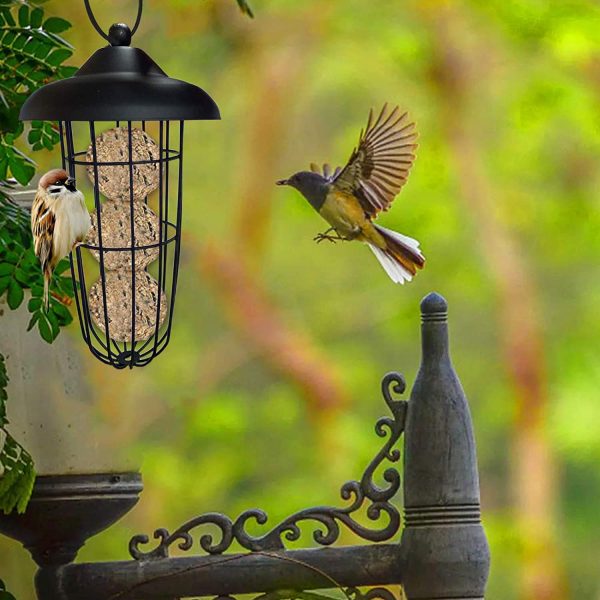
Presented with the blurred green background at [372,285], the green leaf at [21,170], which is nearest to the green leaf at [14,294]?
Result: the green leaf at [21,170]

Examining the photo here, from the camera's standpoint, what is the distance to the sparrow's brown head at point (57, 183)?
159cm

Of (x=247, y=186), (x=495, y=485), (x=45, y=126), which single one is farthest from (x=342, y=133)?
(x=45, y=126)

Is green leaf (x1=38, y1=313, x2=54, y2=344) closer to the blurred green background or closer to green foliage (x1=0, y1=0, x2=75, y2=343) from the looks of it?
green foliage (x1=0, y1=0, x2=75, y2=343)

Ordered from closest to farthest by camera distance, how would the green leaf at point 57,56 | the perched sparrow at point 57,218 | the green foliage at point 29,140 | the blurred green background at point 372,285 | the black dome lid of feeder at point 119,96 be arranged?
the black dome lid of feeder at point 119,96
the perched sparrow at point 57,218
the green foliage at point 29,140
the green leaf at point 57,56
the blurred green background at point 372,285

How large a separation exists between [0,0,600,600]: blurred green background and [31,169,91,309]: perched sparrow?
3.80 meters

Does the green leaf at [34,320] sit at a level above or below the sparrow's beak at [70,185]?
below

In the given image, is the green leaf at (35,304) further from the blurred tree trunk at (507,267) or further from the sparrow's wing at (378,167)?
the blurred tree trunk at (507,267)

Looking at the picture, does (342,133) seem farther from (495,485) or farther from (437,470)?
(437,470)

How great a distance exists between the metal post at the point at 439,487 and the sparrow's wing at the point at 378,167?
0.50 feet

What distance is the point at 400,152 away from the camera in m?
1.74

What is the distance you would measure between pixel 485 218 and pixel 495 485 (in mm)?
982

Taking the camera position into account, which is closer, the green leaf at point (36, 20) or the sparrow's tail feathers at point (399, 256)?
the sparrow's tail feathers at point (399, 256)

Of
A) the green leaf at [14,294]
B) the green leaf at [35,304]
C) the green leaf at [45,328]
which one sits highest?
the green leaf at [14,294]

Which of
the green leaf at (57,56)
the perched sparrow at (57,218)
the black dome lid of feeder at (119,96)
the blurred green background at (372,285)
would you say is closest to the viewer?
the black dome lid of feeder at (119,96)
